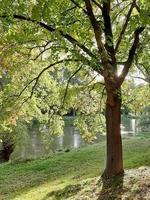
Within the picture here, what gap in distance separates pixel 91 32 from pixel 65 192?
5.11 meters

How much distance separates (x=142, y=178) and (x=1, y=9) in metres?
5.93

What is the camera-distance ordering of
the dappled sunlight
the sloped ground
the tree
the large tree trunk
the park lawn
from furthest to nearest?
1. the park lawn
2. the dappled sunlight
3. the large tree trunk
4. the sloped ground
5. the tree

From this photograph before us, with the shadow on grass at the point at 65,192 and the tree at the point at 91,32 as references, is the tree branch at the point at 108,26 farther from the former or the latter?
the shadow on grass at the point at 65,192

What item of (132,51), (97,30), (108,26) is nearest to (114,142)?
(132,51)

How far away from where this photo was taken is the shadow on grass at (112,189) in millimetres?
10641

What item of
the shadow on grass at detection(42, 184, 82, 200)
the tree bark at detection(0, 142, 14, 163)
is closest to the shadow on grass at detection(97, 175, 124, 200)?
the shadow on grass at detection(42, 184, 82, 200)

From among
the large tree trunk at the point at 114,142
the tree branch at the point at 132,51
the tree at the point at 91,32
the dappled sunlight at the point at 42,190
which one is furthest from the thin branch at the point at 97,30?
the dappled sunlight at the point at 42,190

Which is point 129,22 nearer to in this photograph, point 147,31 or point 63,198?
point 147,31

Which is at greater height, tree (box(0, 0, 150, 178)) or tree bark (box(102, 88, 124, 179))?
tree (box(0, 0, 150, 178))

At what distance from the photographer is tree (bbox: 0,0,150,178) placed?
9.96 meters

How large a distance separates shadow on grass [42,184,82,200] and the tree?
110cm

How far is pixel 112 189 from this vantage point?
1127 cm

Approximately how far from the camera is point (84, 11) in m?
11.4

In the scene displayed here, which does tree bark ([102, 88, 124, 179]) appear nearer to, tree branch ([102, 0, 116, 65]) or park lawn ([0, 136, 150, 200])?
tree branch ([102, 0, 116, 65])
